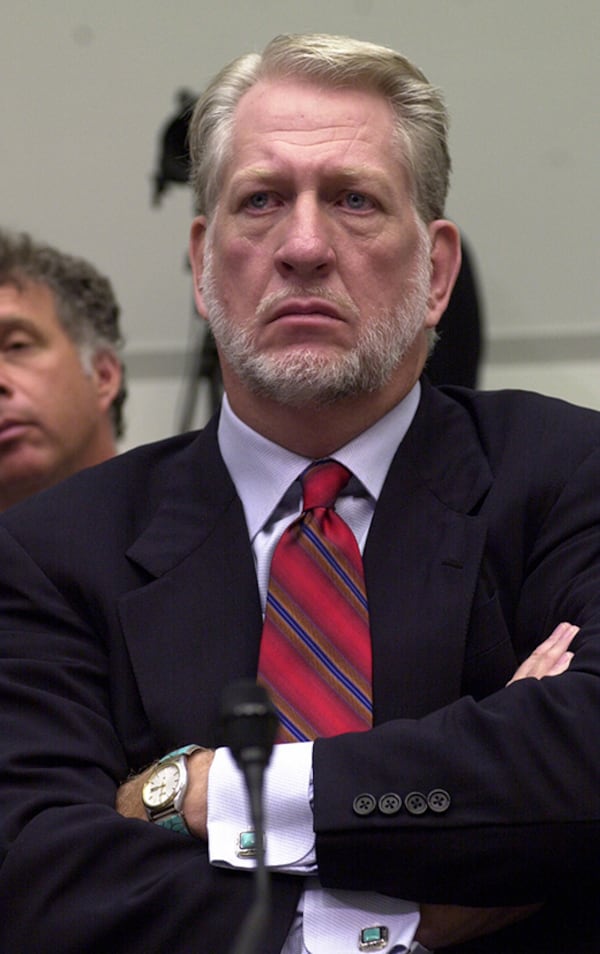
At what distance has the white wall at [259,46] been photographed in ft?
12.7

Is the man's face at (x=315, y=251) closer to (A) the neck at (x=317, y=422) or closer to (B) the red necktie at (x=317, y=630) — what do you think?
(A) the neck at (x=317, y=422)

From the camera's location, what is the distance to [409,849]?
1.59 meters

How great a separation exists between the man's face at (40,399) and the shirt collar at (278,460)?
0.89 meters

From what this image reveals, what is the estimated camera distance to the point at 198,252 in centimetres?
219

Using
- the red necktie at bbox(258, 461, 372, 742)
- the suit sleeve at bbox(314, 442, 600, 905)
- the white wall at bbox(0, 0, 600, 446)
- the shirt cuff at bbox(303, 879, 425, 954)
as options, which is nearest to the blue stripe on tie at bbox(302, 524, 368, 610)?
the red necktie at bbox(258, 461, 372, 742)

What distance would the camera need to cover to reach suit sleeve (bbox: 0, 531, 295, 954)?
162 cm

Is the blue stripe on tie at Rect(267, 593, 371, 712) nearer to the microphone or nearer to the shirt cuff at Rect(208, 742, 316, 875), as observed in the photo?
the shirt cuff at Rect(208, 742, 316, 875)

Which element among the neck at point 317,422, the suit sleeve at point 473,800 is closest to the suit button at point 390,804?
the suit sleeve at point 473,800

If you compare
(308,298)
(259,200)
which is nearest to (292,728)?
(308,298)

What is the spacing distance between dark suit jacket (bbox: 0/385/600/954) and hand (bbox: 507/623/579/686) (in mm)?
25

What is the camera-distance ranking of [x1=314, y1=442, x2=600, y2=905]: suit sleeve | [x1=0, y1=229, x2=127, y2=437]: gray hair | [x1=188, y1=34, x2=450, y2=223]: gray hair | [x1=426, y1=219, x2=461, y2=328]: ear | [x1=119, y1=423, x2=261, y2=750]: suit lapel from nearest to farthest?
[x1=314, y1=442, x2=600, y2=905]: suit sleeve → [x1=119, y1=423, x2=261, y2=750]: suit lapel → [x1=188, y1=34, x2=450, y2=223]: gray hair → [x1=426, y1=219, x2=461, y2=328]: ear → [x1=0, y1=229, x2=127, y2=437]: gray hair

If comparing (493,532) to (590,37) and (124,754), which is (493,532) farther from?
(590,37)

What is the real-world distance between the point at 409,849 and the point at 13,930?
0.42 meters

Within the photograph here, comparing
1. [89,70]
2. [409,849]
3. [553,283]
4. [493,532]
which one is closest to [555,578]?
[493,532]
